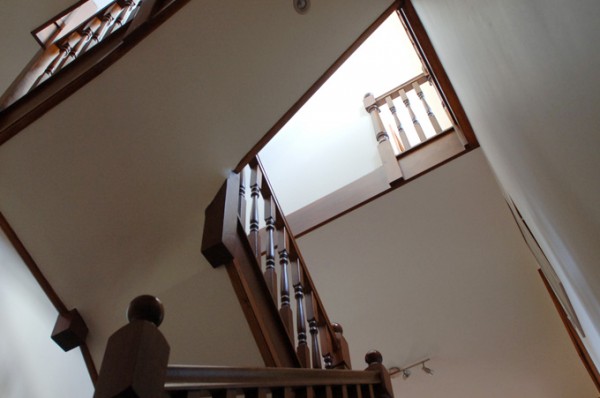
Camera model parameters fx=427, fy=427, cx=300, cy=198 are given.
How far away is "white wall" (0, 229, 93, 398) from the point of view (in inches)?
73.0

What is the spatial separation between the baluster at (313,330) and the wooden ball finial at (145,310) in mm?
1361

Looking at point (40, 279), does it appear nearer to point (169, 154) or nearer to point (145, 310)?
point (169, 154)

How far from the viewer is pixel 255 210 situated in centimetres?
221

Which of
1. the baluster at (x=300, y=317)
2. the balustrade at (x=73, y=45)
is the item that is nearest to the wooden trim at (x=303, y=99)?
the baluster at (x=300, y=317)

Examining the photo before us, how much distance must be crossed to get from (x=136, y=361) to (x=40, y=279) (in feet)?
5.79

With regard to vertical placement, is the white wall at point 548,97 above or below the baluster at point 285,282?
above

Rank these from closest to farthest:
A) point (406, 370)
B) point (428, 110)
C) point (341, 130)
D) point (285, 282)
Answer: point (285, 282) < point (428, 110) < point (406, 370) < point (341, 130)

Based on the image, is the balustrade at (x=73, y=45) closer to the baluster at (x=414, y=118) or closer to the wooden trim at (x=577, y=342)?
the baluster at (x=414, y=118)

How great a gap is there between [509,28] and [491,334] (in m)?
3.55

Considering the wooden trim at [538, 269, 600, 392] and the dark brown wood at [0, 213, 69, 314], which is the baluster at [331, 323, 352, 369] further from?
the wooden trim at [538, 269, 600, 392]

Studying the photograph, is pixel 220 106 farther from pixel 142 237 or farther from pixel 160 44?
pixel 142 237

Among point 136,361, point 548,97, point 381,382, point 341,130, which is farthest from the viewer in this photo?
point 341,130

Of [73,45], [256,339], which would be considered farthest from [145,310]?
[73,45]

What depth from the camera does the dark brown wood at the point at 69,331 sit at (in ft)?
6.88
